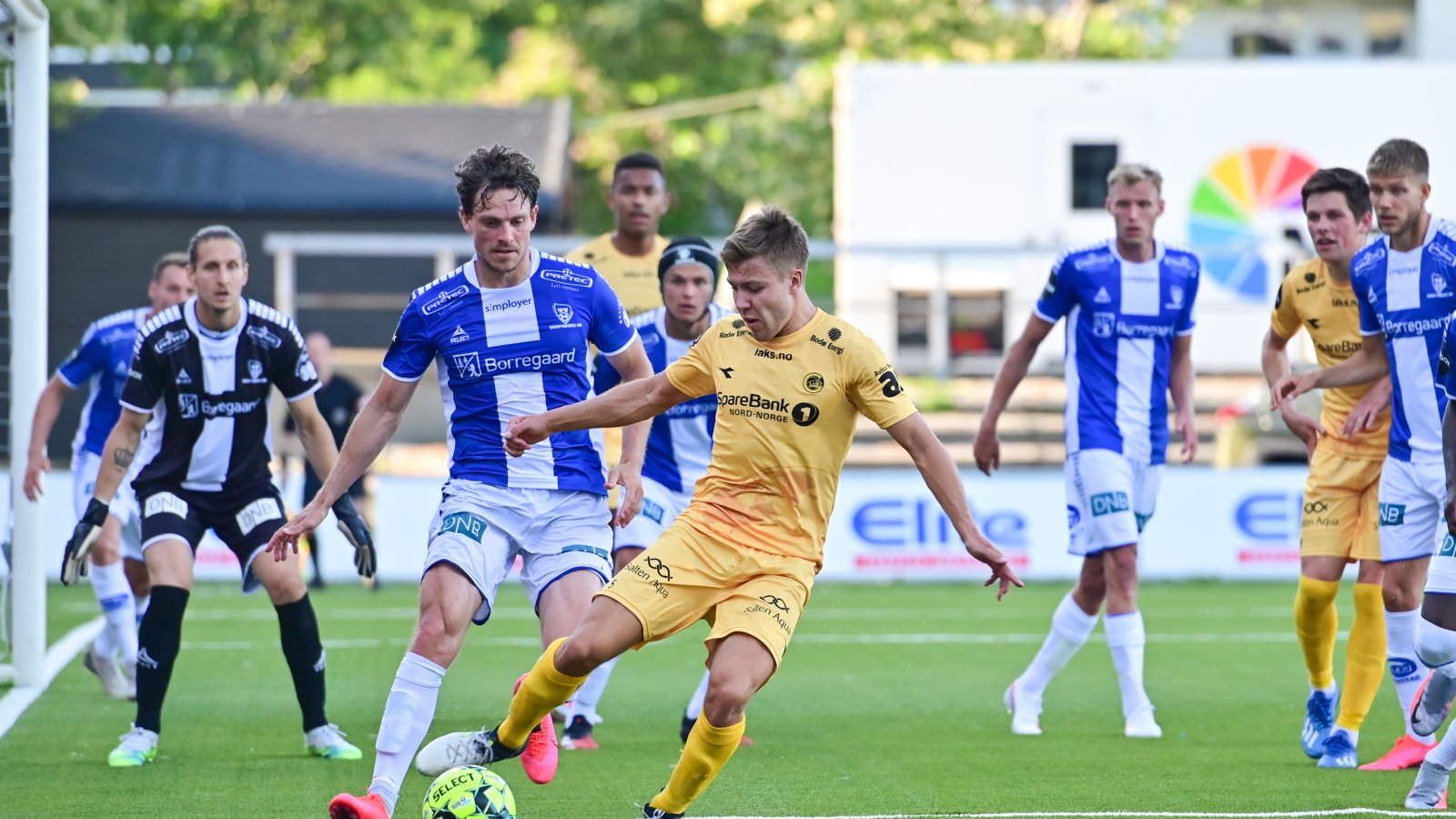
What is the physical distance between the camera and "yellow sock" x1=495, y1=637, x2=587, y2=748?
20.7 feet

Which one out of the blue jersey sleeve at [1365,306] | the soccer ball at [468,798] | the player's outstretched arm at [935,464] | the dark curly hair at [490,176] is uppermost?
the dark curly hair at [490,176]

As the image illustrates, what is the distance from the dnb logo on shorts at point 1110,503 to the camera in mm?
9188

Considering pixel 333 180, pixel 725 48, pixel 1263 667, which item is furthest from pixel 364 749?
pixel 725 48

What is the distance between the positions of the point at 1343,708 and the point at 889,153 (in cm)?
1804

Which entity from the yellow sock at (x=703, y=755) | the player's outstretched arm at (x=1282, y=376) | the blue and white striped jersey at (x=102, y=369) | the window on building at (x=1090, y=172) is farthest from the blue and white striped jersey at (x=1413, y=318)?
the window on building at (x=1090, y=172)

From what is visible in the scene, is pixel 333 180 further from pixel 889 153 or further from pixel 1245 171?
pixel 1245 171

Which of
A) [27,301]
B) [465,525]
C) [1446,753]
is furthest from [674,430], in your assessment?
[27,301]

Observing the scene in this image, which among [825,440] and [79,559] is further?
[79,559]

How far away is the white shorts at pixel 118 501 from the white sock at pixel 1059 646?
5.11m

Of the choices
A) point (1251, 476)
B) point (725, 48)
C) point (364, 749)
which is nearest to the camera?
point (364, 749)

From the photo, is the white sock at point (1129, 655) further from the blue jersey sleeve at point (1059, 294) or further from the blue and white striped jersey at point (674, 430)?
the blue and white striped jersey at point (674, 430)

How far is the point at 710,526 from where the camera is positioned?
6426mm

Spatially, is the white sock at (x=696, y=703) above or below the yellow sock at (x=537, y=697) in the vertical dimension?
below

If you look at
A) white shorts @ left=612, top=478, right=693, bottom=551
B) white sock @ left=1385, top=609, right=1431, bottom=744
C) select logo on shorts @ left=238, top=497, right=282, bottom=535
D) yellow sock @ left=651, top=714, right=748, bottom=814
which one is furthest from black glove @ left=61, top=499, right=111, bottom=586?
white sock @ left=1385, top=609, right=1431, bottom=744
